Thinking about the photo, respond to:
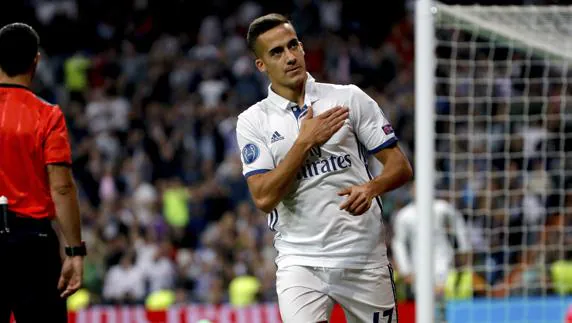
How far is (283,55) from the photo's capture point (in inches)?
213

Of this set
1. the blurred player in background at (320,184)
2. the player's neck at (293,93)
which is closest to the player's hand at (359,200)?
the blurred player in background at (320,184)

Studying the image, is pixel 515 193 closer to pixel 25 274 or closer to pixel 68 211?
pixel 68 211

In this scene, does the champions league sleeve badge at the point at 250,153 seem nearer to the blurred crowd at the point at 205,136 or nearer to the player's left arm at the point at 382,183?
the player's left arm at the point at 382,183

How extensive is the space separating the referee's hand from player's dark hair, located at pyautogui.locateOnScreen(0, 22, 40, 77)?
3.11 ft

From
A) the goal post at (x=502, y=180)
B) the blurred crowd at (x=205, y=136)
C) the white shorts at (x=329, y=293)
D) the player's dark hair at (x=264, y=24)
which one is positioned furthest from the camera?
the blurred crowd at (x=205, y=136)

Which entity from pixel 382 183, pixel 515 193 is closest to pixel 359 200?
pixel 382 183

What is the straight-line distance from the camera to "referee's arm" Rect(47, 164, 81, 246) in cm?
540

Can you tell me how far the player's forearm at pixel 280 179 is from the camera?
5.15 meters

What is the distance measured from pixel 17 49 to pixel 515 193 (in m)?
6.36

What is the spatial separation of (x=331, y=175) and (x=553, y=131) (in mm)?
9558

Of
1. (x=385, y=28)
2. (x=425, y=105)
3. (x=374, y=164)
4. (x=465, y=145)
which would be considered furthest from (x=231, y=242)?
(x=425, y=105)

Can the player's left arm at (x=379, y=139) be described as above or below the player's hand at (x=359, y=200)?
above

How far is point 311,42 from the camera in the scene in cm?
1764

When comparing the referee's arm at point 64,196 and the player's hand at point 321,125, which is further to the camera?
the referee's arm at point 64,196
